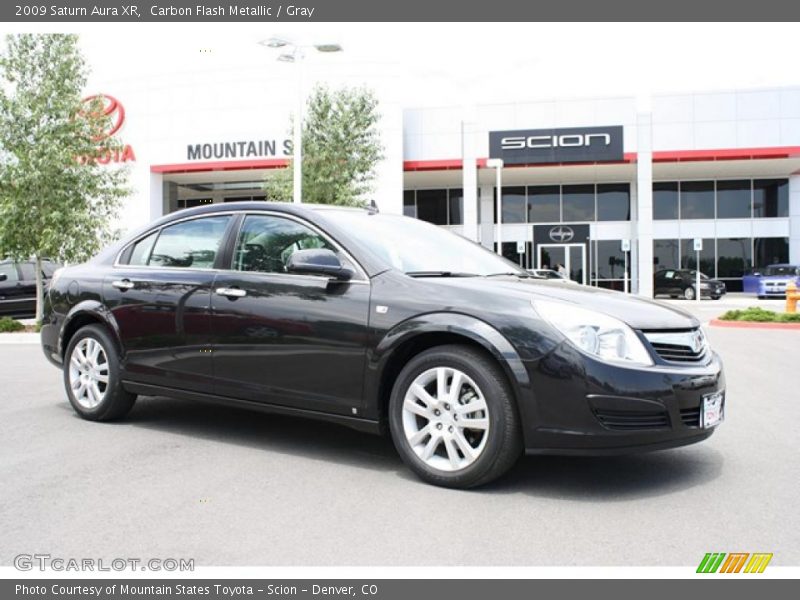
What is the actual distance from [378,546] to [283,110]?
31.2m

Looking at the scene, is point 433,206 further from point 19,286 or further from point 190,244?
point 190,244

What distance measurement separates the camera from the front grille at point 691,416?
Result: 397 centimetres

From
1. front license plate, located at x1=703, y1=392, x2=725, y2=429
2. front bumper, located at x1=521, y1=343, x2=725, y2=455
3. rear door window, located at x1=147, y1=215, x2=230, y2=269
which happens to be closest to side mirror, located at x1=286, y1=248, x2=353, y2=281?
rear door window, located at x1=147, y1=215, x2=230, y2=269

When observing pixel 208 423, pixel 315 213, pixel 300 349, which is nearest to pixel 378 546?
pixel 300 349

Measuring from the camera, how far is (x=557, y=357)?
3.90 meters

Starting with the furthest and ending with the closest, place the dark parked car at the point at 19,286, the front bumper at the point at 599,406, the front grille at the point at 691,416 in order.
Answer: the dark parked car at the point at 19,286 → the front grille at the point at 691,416 → the front bumper at the point at 599,406

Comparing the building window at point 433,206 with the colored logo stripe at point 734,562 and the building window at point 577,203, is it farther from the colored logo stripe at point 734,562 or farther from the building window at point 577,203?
the colored logo stripe at point 734,562

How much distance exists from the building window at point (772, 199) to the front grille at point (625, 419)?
35.7 metres

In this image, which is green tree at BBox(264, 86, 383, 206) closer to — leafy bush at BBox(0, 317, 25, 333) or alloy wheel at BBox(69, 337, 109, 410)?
leafy bush at BBox(0, 317, 25, 333)

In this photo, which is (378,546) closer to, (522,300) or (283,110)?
→ (522,300)

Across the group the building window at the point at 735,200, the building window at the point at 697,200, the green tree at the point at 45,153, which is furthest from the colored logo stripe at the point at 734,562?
the building window at the point at 735,200

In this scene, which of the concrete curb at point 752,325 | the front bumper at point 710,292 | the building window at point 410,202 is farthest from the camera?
the building window at point 410,202

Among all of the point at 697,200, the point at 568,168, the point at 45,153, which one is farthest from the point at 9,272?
the point at 697,200

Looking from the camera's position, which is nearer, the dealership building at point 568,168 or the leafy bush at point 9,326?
the leafy bush at point 9,326
